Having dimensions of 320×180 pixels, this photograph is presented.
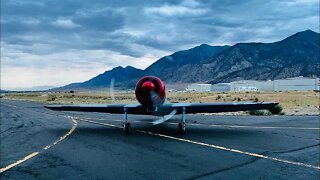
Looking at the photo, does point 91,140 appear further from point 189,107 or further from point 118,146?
point 189,107

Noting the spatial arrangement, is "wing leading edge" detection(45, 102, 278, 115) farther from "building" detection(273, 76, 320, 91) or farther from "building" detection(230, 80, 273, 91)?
"building" detection(230, 80, 273, 91)

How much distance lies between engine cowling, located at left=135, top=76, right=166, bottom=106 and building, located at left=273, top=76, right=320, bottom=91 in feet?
419

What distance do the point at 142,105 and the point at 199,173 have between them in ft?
24.9

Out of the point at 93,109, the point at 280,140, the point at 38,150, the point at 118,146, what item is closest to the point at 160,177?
the point at 118,146

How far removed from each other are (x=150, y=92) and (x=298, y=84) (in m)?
134

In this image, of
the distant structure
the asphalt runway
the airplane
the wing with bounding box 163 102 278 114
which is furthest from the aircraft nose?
the distant structure

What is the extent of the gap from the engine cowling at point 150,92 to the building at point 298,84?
419 feet

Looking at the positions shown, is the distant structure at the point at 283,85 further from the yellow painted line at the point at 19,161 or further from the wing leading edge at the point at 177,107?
the yellow painted line at the point at 19,161

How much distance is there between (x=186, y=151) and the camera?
9.78 metres

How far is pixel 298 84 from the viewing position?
134500 millimetres

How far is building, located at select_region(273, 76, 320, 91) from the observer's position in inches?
5044

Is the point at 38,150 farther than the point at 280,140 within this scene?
No

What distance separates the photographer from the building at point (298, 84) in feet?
420

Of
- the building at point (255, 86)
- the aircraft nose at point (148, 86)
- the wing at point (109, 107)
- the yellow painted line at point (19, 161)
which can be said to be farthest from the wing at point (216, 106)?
the building at point (255, 86)
